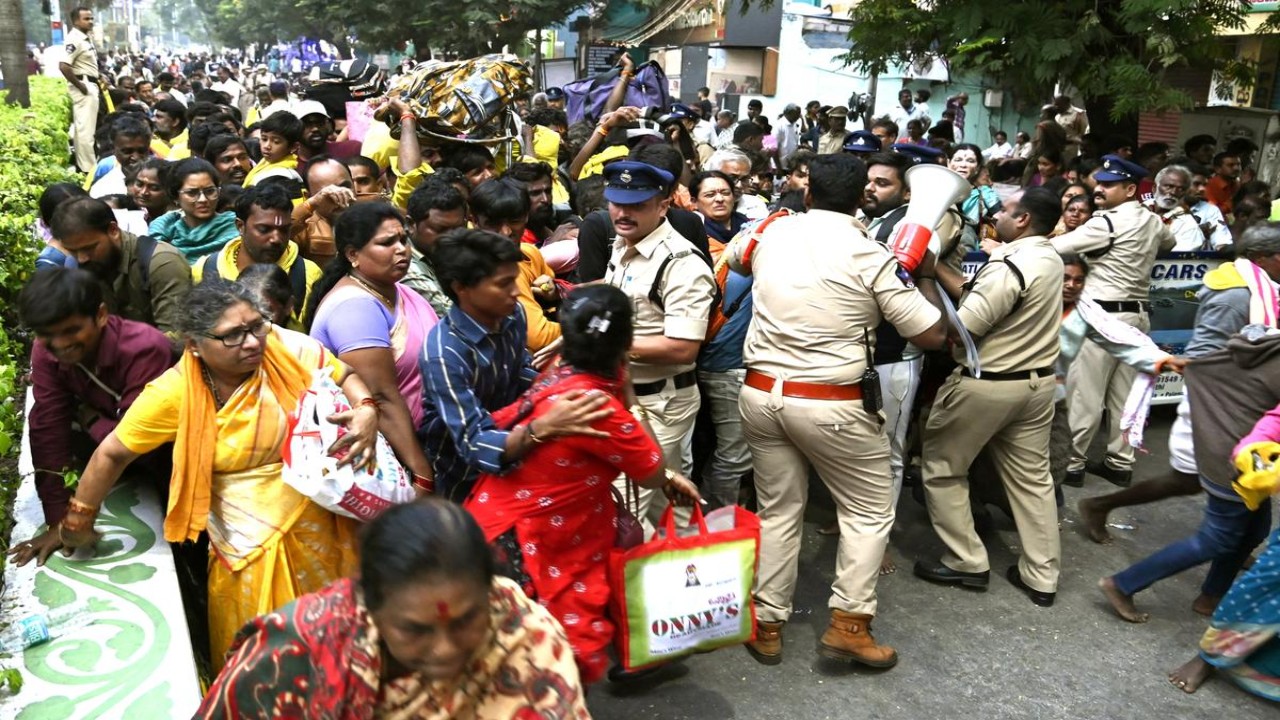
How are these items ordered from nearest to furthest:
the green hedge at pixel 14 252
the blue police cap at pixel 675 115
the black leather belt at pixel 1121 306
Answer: the green hedge at pixel 14 252, the black leather belt at pixel 1121 306, the blue police cap at pixel 675 115

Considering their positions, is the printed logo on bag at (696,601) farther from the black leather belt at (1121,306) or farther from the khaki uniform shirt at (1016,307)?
the black leather belt at (1121,306)

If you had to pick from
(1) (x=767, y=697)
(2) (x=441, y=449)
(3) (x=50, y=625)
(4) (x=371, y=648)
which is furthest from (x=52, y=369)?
(1) (x=767, y=697)

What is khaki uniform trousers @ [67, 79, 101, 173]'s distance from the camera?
12828mm

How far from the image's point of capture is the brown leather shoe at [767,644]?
4.22 m

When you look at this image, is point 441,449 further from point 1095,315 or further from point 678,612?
point 1095,315

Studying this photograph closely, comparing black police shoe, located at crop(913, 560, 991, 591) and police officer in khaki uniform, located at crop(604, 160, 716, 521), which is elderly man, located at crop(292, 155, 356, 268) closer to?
police officer in khaki uniform, located at crop(604, 160, 716, 521)

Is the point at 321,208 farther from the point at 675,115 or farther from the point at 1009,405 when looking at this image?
the point at 675,115

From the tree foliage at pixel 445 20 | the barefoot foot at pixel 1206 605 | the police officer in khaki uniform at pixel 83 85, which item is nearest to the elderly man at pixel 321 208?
the barefoot foot at pixel 1206 605

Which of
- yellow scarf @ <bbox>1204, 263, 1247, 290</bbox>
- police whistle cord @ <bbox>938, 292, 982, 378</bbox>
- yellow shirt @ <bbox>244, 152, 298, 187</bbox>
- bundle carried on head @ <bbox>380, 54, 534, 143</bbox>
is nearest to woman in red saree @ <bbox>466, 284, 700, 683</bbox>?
police whistle cord @ <bbox>938, 292, 982, 378</bbox>

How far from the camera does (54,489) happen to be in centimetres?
329

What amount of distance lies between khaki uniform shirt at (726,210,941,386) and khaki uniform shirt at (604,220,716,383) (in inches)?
11.2

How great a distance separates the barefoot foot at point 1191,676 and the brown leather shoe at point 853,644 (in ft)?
3.82

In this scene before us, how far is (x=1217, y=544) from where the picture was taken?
14.1 feet

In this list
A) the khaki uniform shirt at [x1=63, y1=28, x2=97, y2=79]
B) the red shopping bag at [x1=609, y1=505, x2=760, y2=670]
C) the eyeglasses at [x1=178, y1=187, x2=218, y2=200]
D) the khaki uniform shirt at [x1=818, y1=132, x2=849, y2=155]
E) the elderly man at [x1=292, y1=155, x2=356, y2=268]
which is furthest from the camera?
the khaki uniform shirt at [x1=818, y1=132, x2=849, y2=155]
